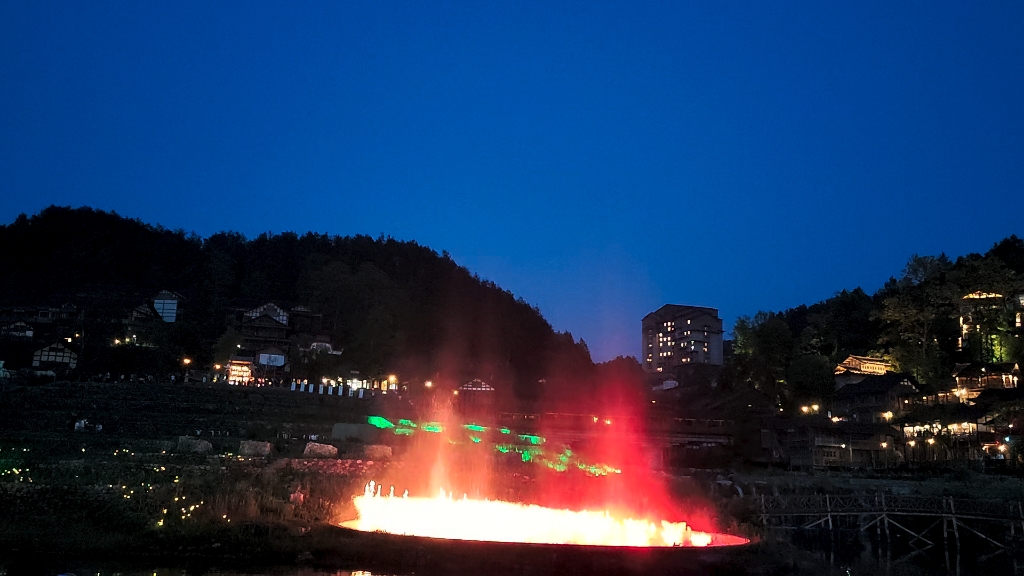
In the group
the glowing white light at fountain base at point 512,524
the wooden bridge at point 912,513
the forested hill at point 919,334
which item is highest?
the forested hill at point 919,334

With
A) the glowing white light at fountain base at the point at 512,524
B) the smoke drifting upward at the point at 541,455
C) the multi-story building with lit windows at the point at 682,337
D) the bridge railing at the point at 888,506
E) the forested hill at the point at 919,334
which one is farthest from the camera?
the multi-story building with lit windows at the point at 682,337

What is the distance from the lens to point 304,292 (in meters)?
85.3

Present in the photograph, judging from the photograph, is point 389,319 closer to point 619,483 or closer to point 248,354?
point 248,354

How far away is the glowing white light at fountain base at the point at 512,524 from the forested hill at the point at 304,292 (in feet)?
127

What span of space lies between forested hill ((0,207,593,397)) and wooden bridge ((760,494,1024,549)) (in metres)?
38.2

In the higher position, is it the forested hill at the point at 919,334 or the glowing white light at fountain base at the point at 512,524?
the forested hill at the point at 919,334

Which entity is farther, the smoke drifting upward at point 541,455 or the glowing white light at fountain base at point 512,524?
the smoke drifting upward at point 541,455

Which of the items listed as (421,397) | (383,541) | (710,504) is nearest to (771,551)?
(383,541)

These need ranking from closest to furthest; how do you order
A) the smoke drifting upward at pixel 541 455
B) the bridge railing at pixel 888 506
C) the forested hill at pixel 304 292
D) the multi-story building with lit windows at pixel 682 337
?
the smoke drifting upward at pixel 541 455, the bridge railing at pixel 888 506, the forested hill at pixel 304 292, the multi-story building with lit windows at pixel 682 337

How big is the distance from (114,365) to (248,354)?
418 inches

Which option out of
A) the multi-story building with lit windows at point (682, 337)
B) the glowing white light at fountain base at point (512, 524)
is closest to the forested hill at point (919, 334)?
the multi-story building with lit windows at point (682, 337)

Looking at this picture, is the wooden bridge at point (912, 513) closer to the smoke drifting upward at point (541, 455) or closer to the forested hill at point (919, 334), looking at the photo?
the smoke drifting upward at point (541, 455)

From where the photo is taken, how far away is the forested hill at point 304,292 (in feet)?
211

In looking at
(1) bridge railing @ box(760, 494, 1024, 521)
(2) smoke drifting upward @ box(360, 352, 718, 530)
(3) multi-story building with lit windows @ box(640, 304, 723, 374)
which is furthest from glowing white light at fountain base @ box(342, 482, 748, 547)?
(3) multi-story building with lit windows @ box(640, 304, 723, 374)
